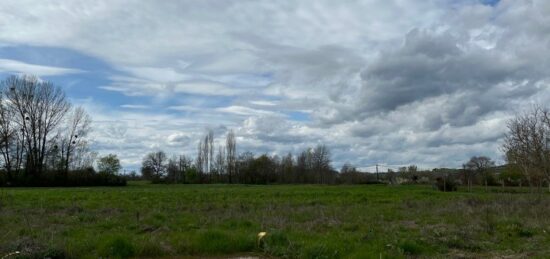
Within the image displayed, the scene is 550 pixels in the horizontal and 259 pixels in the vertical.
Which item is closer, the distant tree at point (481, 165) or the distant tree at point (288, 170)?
the distant tree at point (481, 165)

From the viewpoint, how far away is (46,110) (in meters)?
73.9

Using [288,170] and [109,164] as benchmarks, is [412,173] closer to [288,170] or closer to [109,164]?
[288,170]

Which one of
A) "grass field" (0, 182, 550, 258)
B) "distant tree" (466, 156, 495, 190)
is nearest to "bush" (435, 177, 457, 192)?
"distant tree" (466, 156, 495, 190)

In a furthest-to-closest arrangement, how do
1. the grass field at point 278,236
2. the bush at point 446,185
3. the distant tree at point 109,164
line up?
the distant tree at point 109,164 < the bush at point 446,185 < the grass field at point 278,236

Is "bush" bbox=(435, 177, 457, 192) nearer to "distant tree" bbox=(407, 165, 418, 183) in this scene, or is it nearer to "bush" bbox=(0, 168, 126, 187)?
"distant tree" bbox=(407, 165, 418, 183)

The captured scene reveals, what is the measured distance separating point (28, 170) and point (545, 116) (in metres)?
64.9

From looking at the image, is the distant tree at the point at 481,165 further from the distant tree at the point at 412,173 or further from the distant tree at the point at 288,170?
the distant tree at the point at 288,170

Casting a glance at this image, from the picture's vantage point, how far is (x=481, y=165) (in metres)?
70.6

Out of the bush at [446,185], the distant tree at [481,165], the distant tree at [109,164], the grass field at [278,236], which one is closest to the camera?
the grass field at [278,236]

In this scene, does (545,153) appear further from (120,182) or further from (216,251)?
(120,182)

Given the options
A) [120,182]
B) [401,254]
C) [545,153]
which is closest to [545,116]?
[545,153]

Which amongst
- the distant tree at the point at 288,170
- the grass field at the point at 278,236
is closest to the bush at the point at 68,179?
the distant tree at the point at 288,170

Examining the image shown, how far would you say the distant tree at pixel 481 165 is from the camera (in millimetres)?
66606

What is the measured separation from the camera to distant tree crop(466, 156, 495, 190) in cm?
6661
